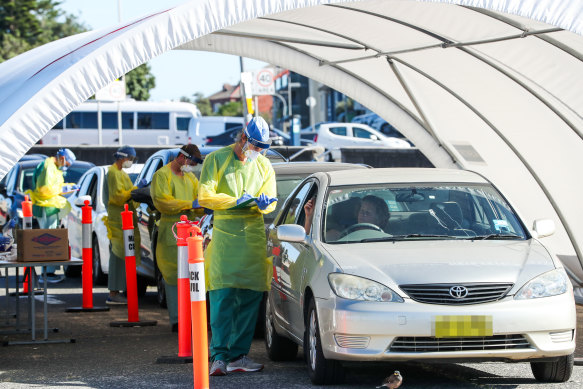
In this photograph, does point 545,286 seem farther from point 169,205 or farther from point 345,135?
point 345,135

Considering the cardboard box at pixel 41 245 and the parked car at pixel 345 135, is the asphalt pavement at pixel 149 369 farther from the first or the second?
the parked car at pixel 345 135

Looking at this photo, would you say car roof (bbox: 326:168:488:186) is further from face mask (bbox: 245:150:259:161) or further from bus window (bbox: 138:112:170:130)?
bus window (bbox: 138:112:170:130)

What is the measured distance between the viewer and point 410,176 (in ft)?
29.7

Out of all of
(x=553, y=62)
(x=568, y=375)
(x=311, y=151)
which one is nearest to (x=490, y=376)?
(x=568, y=375)

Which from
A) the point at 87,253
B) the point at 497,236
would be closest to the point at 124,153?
the point at 87,253

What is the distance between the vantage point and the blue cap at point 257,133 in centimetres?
829

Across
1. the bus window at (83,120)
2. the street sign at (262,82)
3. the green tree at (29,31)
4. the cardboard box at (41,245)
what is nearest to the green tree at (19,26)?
the green tree at (29,31)

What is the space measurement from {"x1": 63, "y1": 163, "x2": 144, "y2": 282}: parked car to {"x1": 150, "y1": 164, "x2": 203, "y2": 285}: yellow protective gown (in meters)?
3.54

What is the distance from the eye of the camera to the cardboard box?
996 cm

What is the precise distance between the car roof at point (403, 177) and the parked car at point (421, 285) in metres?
0.07

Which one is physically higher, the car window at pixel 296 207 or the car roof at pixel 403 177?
the car roof at pixel 403 177

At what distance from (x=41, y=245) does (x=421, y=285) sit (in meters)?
4.25

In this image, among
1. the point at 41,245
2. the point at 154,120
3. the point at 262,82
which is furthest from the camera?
the point at 154,120

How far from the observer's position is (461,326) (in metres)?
7.21
